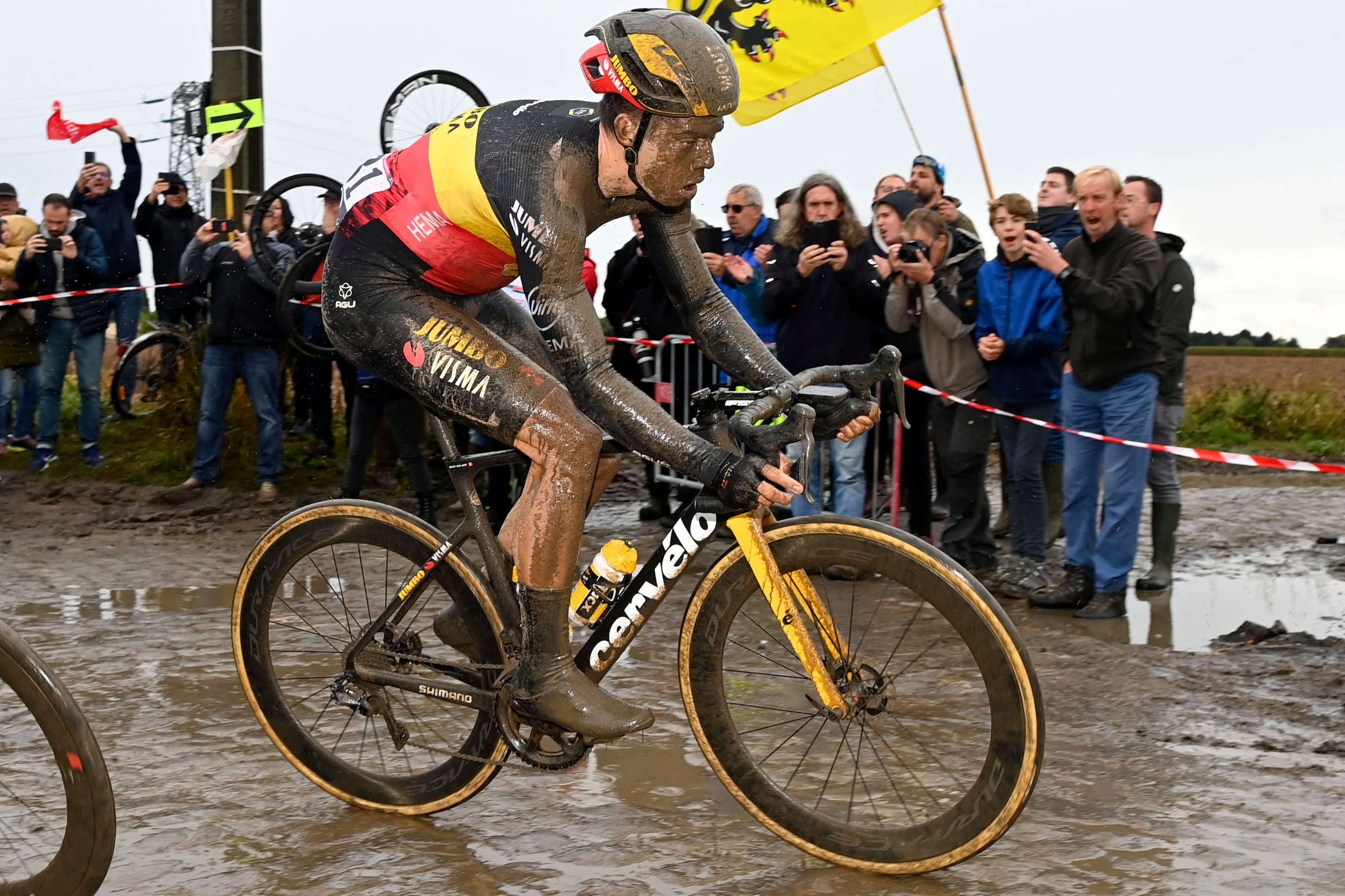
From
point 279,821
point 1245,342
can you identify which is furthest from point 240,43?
point 1245,342

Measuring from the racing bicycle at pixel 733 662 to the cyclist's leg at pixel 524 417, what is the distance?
0.43 ft

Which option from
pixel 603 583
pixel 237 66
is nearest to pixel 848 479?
pixel 603 583

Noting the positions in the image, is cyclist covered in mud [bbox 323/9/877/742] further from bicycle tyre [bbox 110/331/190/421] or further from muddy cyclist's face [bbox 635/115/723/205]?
bicycle tyre [bbox 110/331/190/421]

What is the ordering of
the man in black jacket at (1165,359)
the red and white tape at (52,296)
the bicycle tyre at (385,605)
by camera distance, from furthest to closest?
the red and white tape at (52,296), the man in black jacket at (1165,359), the bicycle tyre at (385,605)

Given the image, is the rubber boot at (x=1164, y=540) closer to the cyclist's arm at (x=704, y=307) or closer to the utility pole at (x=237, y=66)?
the cyclist's arm at (x=704, y=307)

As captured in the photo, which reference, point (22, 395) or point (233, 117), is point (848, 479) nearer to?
point (233, 117)

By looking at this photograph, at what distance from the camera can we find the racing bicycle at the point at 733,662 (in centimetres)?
351

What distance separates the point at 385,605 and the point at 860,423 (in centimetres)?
169

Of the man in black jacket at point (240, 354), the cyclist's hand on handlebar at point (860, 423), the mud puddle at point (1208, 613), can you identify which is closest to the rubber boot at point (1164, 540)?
the mud puddle at point (1208, 613)

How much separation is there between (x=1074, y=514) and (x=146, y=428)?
26.3 feet

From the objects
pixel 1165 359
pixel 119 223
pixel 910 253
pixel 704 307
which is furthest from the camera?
pixel 119 223

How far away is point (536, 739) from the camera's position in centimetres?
395

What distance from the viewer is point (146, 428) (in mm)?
11859

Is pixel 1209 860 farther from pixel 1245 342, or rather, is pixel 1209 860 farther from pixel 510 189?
pixel 1245 342
